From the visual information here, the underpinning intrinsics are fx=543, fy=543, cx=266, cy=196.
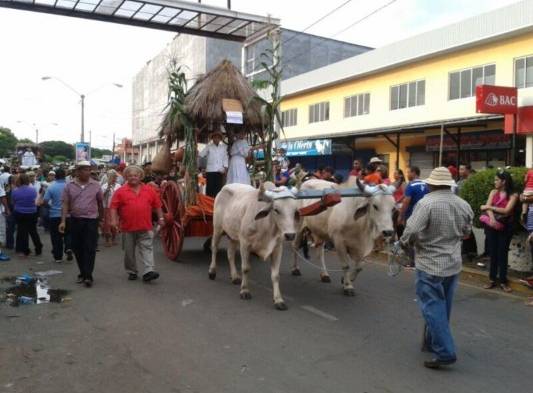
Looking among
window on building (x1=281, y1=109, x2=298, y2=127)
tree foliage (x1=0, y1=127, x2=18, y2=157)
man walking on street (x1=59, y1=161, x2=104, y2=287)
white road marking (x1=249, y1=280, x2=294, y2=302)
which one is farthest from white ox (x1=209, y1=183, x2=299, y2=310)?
tree foliage (x1=0, y1=127, x2=18, y2=157)

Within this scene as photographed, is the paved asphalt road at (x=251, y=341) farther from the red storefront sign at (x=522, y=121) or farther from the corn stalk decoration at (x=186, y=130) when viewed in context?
the red storefront sign at (x=522, y=121)

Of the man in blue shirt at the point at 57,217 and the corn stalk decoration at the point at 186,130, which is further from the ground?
the corn stalk decoration at the point at 186,130

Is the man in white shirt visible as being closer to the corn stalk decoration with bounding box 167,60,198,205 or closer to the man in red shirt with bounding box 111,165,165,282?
the corn stalk decoration with bounding box 167,60,198,205

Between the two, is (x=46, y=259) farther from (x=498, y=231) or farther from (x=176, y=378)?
(x=498, y=231)

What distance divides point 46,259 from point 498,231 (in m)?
7.98

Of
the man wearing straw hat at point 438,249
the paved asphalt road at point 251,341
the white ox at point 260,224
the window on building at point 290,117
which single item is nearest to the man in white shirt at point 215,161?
the white ox at point 260,224

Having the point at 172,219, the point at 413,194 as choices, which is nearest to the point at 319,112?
the point at 172,219

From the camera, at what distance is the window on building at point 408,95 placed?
22609mm

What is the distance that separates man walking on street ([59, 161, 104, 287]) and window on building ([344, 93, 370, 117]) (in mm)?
19417

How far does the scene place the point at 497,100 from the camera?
16.7 metres

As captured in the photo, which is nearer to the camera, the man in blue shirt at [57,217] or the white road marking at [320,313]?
the white road marking at [320,313]

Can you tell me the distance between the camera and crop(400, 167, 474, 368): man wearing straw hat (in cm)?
468

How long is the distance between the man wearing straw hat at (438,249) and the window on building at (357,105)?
21.4m

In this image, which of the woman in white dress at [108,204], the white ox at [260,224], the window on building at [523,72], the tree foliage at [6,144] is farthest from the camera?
the tree foliage at [6,144]
